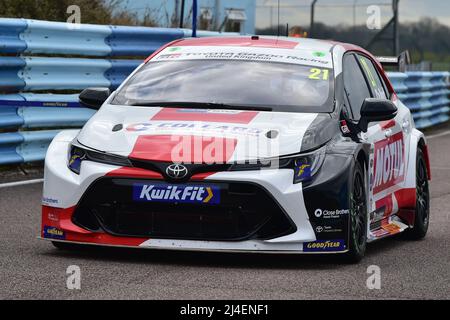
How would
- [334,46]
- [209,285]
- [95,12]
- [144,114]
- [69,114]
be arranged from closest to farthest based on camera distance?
[209,285] → [144,114] → [334,46] → [69,114] → [95,12]

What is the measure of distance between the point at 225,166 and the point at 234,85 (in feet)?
4.16

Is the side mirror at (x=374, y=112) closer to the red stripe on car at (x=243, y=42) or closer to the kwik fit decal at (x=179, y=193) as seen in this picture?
the red stripe on car at (x=243, y=42)

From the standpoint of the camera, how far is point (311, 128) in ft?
26.1

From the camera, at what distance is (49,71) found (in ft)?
44.6

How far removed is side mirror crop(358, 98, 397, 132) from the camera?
8594 millimetres

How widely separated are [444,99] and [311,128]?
19051 mm

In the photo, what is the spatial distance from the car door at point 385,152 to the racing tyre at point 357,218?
0.40 metres

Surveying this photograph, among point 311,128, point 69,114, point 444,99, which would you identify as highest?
point 311,128

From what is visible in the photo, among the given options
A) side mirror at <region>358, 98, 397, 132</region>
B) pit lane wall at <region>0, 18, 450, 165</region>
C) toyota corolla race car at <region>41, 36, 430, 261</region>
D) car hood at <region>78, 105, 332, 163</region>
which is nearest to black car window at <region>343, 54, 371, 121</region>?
toyota corolla race car at <region>41, 36, 430, 261</region>

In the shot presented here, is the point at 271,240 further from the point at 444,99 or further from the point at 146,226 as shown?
the point at 444,99

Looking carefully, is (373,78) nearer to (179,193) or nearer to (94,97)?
(94,97)

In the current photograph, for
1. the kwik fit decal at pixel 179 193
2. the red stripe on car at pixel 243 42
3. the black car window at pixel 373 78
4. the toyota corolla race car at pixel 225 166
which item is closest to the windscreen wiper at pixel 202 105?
the toyota corolla race car at pixel 225 166

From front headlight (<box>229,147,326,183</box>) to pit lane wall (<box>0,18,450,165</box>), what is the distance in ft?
18.0
